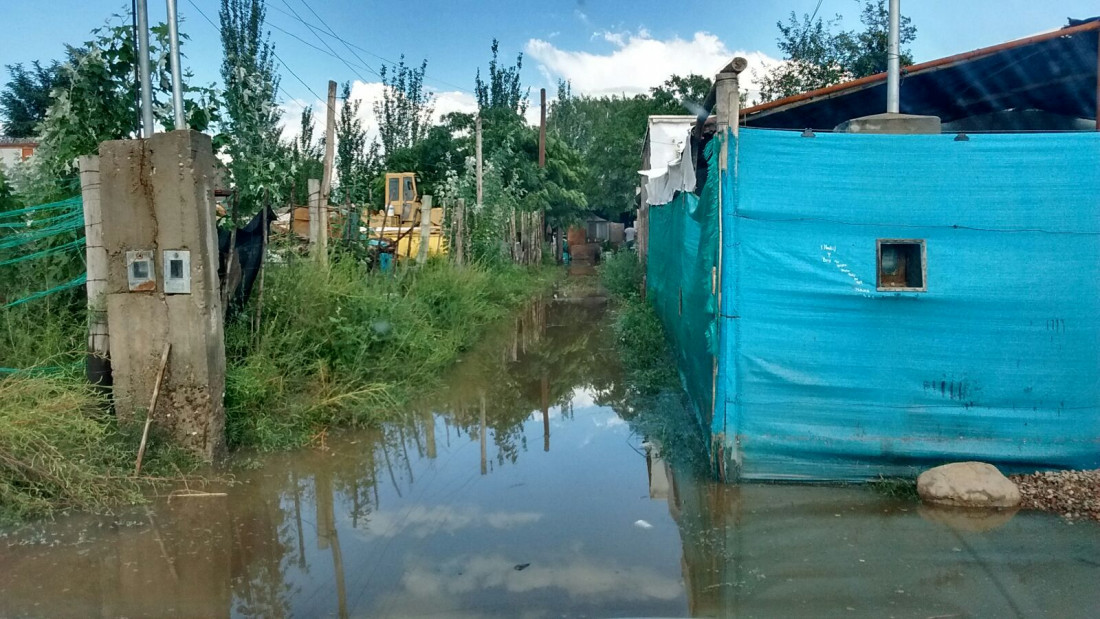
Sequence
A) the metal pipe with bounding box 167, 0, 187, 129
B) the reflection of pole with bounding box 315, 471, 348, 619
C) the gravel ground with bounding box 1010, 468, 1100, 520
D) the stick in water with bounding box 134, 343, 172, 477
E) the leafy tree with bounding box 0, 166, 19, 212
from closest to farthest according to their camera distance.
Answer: the reflection of pole with bounding box 315, 471, 348, 619, the gravel ground with bounding box 1010, 468, 1100, 520, the stick in water with bounding box 134, 343, 172, 477, the leafy tree with bounding box 0, 166, 19, 212, the metal pipe with bounding box 167, 0, 187, 129

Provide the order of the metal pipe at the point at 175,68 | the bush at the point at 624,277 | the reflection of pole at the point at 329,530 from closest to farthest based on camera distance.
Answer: the reflection of pole at the point at 329,530, the metal pipe at the point at 175,68, the bush at the point at 624,277

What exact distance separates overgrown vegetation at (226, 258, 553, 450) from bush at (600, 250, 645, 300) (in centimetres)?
880

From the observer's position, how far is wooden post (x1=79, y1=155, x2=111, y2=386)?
18.5ft

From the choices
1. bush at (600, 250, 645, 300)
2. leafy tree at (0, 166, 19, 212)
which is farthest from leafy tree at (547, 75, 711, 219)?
leafy tree at (0, 166, 19, 212)

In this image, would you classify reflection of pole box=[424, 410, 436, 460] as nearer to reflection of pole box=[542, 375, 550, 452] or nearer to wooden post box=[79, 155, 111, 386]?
reflection of pole box=[542, 375, 550, 452]

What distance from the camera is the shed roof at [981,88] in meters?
6.26

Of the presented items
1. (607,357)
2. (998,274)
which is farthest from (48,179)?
(998,274)

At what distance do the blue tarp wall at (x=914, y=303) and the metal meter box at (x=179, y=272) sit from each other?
365 cm

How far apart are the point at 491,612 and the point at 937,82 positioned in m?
6.56

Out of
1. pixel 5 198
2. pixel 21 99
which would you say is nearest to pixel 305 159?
pixel 5 198

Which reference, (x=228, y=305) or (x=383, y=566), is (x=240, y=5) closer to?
(x=228, y=305)

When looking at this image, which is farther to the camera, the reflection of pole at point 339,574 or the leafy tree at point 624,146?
the leafy tree at point 624,146

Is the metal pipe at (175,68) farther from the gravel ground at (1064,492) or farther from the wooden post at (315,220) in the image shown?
the gravel ground at (1064,492)

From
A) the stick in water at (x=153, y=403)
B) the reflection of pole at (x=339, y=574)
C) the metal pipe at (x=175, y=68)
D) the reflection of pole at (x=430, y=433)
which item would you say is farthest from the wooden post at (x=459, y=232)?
the reflection of pole at (x=339, y=574)
